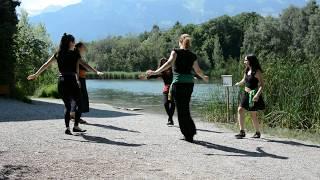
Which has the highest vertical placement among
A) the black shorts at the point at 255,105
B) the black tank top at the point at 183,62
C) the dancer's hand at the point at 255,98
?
the black tank top at the point at 183,62

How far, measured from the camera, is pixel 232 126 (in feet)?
44.4

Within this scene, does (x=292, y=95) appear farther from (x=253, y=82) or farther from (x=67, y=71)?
(x=67, y=71)

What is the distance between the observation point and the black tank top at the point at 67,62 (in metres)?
9.99

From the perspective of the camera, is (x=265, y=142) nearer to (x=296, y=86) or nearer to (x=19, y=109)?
(x=296, y=86)

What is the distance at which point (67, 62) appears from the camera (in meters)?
10.0

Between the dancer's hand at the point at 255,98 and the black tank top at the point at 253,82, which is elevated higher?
the black tank top at the point at 253,82

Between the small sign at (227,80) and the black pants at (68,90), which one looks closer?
the black pants at (68,90)

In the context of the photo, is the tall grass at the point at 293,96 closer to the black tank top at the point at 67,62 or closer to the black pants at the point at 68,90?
the black pants at the point at 68,90

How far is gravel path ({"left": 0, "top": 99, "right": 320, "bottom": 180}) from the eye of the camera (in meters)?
6.84

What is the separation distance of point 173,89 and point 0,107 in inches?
352

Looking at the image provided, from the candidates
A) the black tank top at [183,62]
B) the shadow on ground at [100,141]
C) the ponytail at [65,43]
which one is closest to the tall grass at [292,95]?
the black tank top at [183,62]

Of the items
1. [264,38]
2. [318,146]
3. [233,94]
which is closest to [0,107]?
[233,94]

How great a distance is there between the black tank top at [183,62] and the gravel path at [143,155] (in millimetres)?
1341

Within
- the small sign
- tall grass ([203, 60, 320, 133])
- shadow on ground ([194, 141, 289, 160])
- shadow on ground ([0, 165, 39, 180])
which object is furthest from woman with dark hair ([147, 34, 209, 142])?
tall grass ([203, 60, 320, 133])
